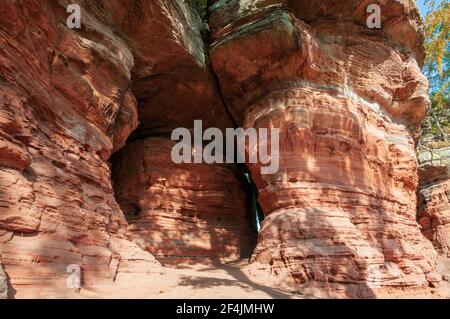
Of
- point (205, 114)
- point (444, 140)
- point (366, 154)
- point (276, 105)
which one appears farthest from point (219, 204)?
point (444, 140)

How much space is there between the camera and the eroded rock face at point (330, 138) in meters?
7.70

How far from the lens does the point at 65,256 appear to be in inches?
189

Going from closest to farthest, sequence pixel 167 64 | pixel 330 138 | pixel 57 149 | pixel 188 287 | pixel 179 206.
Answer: pixel 57 149 → pixel 188 287 → pixel 330 138 → pixel 167 64 → pixel 179 206

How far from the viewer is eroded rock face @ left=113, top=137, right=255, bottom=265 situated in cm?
996

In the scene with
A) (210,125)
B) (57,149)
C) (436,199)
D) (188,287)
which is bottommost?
(188,287)

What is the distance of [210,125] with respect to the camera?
1212 centimetres

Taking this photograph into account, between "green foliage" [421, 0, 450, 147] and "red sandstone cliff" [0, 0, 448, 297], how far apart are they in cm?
153

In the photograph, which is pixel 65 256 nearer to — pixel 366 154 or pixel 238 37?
pixel 238 37

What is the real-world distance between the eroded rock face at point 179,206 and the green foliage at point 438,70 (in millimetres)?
9787

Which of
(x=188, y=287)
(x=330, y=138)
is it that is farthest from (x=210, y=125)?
(x=188, y=287)

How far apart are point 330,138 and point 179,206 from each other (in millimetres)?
5248

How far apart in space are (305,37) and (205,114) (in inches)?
169

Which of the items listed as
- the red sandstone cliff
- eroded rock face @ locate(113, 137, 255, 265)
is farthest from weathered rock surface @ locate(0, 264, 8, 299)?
eroded rock face @ locate(113, 137, 255, 265)

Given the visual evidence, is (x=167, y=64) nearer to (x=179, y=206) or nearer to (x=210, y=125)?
(x=210, y=125)
